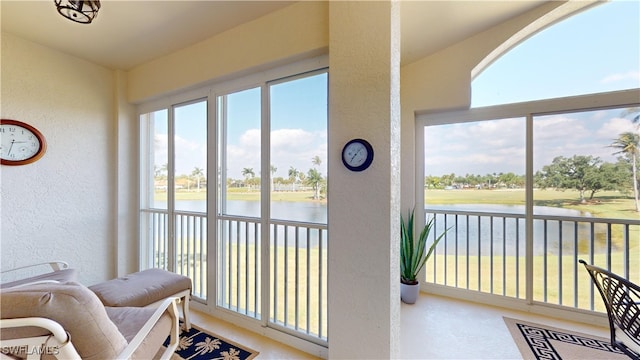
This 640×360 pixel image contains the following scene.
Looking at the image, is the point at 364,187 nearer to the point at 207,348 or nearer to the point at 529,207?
the point at 207,348

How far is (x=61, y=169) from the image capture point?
2656mm

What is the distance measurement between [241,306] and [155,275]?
0.82 meters

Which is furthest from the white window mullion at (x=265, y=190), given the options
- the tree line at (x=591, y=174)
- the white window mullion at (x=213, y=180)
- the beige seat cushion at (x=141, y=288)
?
the tree line at (x=591, y=174)

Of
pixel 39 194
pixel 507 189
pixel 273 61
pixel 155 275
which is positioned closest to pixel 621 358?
pixel 507 189

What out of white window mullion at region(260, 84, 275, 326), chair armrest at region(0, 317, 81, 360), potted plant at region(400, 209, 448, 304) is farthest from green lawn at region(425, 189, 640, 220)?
chair armrest at region(0, 317, 81, 360)

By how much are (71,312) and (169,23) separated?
2258 mm

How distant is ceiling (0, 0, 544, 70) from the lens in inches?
78.2

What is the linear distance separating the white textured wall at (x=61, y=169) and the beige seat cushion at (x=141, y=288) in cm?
118

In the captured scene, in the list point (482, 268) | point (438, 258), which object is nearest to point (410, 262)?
point (438, 258)

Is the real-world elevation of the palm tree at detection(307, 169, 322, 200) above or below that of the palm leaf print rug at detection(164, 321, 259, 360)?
above

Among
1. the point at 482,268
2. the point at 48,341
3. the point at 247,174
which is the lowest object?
the point at 482,268

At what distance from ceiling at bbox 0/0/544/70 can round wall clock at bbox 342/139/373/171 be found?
1267 millimetres

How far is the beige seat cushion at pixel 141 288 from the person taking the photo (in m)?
1.84

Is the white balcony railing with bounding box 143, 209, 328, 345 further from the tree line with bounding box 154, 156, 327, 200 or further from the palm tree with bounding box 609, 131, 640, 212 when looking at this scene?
the palm tree with bounding box 609, 131, 640, 212
